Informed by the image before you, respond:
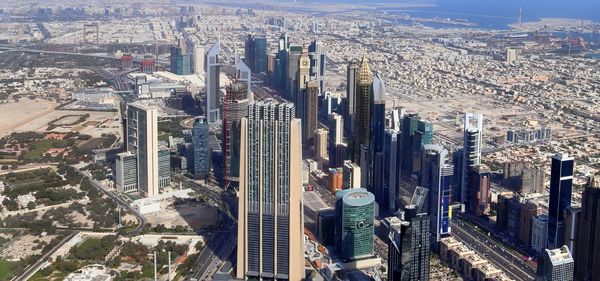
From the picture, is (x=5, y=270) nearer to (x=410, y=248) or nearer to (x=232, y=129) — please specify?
(x=232, y=129)

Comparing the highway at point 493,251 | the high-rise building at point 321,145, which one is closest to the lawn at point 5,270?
the highway at point 493,251

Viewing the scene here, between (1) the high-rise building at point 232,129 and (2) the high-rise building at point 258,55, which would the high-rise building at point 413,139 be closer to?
(1) the high-rise building at point 232,129

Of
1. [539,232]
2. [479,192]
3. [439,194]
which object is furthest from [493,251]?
[479,192]

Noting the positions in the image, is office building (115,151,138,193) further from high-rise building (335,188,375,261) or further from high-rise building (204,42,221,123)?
high-rise building (204,42,221,123)

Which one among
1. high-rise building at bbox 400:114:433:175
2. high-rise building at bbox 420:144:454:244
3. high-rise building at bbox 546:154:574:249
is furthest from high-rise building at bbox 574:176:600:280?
high-rise building at bbox 400:114:433:175

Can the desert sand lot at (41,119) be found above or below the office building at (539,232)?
above

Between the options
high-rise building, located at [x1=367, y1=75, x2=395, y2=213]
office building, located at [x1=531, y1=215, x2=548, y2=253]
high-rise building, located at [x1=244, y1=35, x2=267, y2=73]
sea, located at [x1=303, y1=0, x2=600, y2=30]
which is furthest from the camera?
sea, located at [x1=303, y1=0, x2=600, y2=30]
